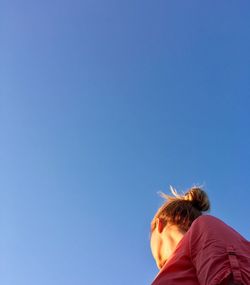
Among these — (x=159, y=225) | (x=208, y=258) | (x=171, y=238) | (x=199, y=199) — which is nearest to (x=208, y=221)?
(x=208, y=258)

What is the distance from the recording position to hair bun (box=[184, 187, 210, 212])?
4130 millimetres

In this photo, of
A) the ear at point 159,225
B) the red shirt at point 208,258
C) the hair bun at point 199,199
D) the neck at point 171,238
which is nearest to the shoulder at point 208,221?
the red shirt at point 208,258


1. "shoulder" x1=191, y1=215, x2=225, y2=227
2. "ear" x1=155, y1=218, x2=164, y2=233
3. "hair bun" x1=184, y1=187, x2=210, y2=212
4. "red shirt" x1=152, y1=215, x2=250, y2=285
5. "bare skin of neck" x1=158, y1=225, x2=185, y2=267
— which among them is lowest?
"red shirt" x1=152, y1=215, x2=250, y2=285

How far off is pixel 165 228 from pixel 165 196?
69 centimetres

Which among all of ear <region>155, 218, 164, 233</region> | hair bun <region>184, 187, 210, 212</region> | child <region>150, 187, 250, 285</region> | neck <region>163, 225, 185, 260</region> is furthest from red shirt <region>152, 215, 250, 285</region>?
hair bun <region>184, 187, 210, 212</region>

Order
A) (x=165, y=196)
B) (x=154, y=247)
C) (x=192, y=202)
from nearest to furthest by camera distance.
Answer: (x=154, y=247), (x=192, y=202), (x=165, y=196)

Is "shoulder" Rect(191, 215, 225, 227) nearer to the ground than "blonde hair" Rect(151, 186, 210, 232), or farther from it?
nearer to the ground

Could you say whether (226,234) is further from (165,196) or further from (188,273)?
(165,196)

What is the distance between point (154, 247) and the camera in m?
3.75

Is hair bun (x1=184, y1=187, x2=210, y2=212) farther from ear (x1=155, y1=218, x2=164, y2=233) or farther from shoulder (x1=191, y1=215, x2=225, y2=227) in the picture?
shoulder (x1=191, y1=215, x2=225, y2=227)

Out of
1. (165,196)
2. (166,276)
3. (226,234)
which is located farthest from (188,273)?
(165,196)

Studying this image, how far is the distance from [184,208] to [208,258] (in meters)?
1.45

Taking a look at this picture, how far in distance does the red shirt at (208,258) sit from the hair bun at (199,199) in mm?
1197

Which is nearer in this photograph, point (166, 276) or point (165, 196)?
point (166, 276)
